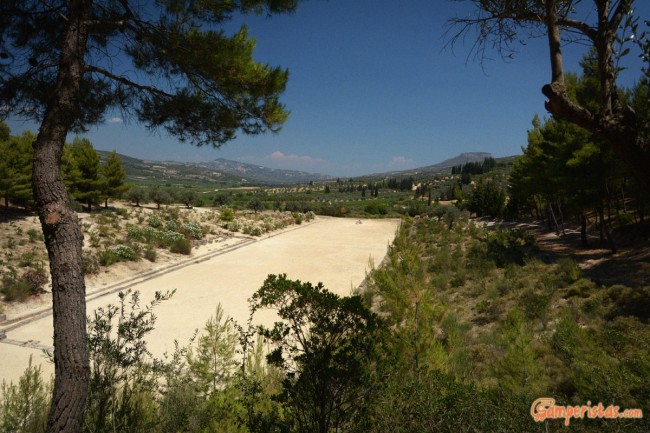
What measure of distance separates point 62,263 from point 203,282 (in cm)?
848

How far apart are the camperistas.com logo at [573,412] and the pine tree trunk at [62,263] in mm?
3541

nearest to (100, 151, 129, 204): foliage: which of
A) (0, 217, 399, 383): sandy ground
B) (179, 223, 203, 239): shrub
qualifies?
(179, 223, 203, 239): shrub

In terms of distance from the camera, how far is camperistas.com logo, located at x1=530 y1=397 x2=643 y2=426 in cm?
238

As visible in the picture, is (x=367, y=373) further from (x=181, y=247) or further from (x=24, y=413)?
(x=181, y=247)

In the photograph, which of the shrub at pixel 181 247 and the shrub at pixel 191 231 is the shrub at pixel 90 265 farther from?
the shrub at pixel 191 231

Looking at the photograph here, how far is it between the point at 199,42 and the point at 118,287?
871 cm

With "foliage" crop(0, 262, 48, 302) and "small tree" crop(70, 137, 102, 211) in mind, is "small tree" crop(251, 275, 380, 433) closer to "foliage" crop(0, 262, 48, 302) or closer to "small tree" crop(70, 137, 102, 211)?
"foliage" crop(0, 262, 48, 302)

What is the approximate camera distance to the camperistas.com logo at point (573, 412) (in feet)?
7.79

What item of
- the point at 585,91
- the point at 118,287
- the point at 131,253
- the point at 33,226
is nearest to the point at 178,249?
the point at 131,253

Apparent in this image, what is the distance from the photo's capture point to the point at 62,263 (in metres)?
2.44

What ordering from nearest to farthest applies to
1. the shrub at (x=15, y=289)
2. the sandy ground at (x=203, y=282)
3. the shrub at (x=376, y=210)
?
the sandy ground at (x=203, y=282), the shrub at (x=15, y=289), the shrub at (x=376, y=210)

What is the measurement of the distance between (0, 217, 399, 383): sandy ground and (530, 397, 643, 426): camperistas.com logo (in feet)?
10.1

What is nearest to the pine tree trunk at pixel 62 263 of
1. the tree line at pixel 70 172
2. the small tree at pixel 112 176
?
the tree line at pixel 70 172

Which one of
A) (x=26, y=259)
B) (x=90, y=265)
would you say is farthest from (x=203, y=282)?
(x=26, y=259)
